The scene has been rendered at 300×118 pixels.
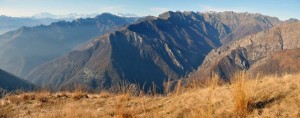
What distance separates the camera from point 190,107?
8758 mm

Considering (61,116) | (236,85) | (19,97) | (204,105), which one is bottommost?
(19,97)

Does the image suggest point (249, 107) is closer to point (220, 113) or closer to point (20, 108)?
point (220, 113)

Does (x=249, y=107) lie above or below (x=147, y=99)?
above

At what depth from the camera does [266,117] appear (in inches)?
270

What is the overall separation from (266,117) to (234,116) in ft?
2.36

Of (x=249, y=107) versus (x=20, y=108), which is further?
(x=20, y=108)

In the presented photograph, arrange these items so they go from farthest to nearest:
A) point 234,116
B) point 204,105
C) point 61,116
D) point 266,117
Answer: point 61,116 → point 204,105 → point 234,116 → point 266,117

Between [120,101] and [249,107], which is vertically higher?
[249,107]

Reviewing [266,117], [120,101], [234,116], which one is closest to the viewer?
[266,117]

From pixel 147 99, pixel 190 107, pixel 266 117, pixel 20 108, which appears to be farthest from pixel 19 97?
pixel 266 117

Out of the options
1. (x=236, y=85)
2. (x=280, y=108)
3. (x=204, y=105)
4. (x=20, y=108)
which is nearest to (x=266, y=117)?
(x=280, y=108)

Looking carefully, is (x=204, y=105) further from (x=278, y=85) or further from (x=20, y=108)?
(x=20, y=108)

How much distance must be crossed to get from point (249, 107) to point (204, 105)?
1.41 meters

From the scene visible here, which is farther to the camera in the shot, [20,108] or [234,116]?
[20,108]
